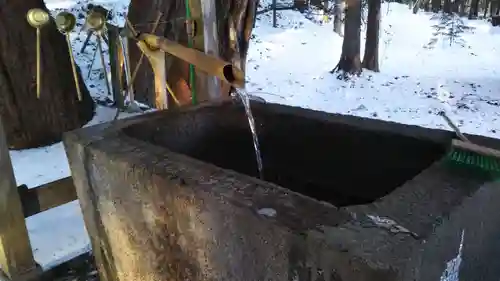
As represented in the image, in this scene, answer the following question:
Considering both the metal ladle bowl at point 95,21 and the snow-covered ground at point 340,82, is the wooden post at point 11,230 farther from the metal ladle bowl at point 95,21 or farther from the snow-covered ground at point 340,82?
the metal ladle bowl at point 95,21

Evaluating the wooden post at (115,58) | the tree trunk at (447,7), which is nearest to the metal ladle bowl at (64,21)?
the wooden post at (115,58)

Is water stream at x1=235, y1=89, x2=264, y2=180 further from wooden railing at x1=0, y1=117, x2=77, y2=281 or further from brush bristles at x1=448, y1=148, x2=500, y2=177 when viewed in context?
wooden railing at x1=0, y1=117, x2=77, y2=281

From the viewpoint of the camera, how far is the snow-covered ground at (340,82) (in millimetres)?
3641

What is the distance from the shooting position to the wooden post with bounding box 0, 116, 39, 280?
6.81ft

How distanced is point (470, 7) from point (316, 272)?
11071 millimetres

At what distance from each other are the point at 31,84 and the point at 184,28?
1.33 m

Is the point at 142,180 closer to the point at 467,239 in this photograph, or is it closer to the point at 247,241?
the point at 247,241

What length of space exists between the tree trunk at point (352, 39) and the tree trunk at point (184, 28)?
4.12m

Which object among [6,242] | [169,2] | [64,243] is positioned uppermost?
[169,2]

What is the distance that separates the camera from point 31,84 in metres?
3.90

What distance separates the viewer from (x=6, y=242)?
2.14m

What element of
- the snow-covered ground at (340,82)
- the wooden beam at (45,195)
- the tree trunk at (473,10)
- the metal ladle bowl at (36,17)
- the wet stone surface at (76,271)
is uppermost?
the metal ladle bowl at (36,17)

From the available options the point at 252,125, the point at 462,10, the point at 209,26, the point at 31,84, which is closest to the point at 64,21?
the point at 209,26

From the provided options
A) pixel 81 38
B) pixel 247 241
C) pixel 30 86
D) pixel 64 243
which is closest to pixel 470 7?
pixel 81 38
